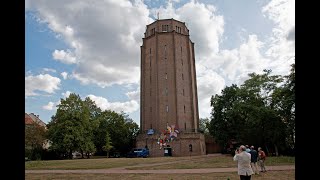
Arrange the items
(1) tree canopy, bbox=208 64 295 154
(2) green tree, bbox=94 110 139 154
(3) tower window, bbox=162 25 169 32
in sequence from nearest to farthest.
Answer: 1. (1) tree canopy, bbox=208 64 295 154
2. (2) green tree, bbox=94 110 139 154
3. (3) tower window, bbox=162 25 169 32

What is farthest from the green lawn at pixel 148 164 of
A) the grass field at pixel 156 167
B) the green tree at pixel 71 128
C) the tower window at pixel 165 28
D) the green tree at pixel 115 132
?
the tower window at pixel 165 28

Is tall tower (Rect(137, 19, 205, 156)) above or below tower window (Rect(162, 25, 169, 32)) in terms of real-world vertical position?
below

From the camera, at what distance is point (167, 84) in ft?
223

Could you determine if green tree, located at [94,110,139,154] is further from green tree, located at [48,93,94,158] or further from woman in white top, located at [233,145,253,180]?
woman in white top, located at [233,145,253,180]

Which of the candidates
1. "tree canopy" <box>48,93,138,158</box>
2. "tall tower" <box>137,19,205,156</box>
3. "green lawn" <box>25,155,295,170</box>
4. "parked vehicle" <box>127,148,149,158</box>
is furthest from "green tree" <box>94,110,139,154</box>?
"green lawn" <box>25,155,295,170</box>

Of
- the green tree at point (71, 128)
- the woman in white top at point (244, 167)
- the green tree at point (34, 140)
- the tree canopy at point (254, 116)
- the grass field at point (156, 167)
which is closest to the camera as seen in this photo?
the woman in white top at point (244, 167)

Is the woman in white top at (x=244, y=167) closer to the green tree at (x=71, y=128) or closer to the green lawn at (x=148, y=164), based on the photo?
the green lawn at (x=148, y=164)

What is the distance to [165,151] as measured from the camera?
63.4m

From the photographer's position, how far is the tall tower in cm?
6631

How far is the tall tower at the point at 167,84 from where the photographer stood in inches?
2611

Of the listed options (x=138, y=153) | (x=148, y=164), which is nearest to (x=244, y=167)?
(x=148, y=164)

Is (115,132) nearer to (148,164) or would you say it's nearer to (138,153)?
(138,153)
